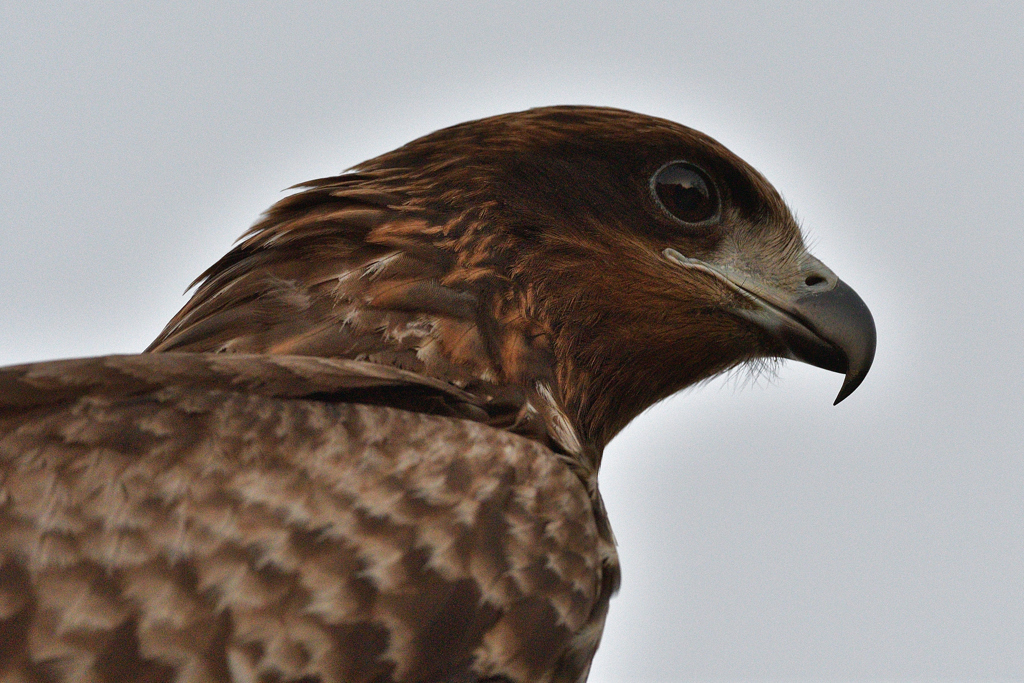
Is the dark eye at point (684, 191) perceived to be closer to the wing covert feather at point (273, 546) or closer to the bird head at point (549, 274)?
the bird head at point (549, 274)

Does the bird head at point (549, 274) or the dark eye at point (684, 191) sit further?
the dark eye at point (684, 191)

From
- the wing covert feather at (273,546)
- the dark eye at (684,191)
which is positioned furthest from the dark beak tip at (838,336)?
the wing covert feather at (273,546)

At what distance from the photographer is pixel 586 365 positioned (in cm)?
376

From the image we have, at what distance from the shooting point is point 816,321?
13.1 feet

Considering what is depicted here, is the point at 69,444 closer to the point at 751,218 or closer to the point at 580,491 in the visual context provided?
the point at 580,491

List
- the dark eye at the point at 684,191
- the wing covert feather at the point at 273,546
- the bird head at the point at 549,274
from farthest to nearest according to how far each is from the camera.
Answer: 1. the dark eye at the point at 684,191
2. the bird head at the point at 549,274
3. the wing covert feather at the point at 273,546

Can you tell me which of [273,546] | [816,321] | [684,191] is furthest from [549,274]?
[273,546]

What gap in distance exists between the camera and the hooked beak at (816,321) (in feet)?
13.1

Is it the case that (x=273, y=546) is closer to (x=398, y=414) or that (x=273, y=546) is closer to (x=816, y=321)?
(x=398, y=414)

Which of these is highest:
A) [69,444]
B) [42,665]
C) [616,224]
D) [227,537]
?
[616,224]

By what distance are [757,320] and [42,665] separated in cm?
245

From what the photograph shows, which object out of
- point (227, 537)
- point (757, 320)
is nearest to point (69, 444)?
point (227, 537)

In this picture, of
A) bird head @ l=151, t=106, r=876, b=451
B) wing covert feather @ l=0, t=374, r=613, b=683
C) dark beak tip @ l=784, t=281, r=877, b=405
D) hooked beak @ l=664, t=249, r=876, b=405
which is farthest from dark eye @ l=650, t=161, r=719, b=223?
wing covert feather @ l=0, t=374, r=613, b=683

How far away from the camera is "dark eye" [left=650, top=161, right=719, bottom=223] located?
398 cm
